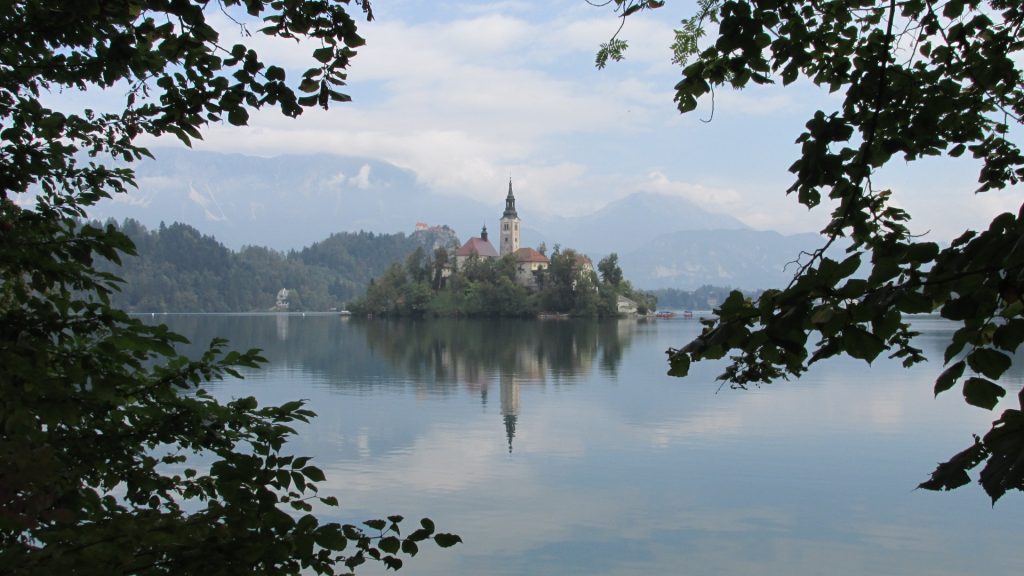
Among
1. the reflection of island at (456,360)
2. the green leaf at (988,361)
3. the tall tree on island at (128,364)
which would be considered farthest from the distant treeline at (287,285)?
the green leaf at (988,361)

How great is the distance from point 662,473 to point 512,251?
114147 mm

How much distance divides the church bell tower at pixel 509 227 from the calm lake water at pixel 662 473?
10265cm

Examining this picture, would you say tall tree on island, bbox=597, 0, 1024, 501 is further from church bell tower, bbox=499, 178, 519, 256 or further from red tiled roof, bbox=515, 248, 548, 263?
church bell tower, bbox=499, 178, 519, 256

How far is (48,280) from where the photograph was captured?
11.8ft

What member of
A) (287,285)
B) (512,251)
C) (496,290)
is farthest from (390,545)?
(287,285)

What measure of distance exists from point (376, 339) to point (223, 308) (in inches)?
4392

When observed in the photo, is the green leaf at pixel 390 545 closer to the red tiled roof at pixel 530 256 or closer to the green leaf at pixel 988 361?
the green leaf at pixel 988 361

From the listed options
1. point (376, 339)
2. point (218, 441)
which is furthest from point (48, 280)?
point (376, 339)

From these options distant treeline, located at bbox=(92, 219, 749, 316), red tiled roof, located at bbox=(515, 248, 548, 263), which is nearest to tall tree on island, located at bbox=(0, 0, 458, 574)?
distant treeline, located at bbox=(92, 219, 749, 316)

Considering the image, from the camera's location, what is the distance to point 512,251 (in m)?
129

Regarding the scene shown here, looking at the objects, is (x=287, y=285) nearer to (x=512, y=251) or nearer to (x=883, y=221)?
(x=512, y=251)

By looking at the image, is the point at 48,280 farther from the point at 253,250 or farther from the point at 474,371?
the point at 253,250

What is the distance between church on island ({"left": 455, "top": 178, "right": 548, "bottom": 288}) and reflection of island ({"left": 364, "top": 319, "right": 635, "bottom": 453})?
41196mm

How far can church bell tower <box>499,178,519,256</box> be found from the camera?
433 feet
